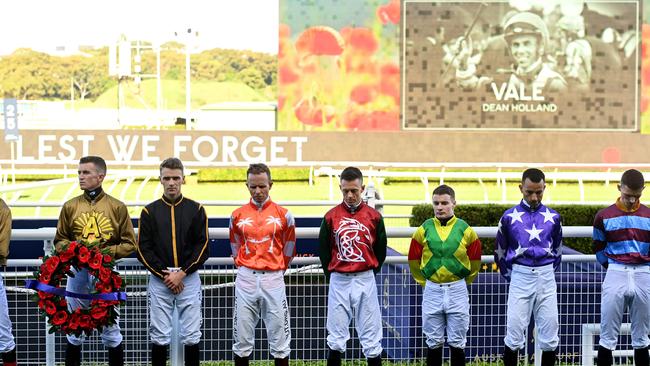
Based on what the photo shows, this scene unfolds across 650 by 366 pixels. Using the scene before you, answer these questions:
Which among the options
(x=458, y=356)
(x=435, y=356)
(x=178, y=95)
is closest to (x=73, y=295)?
(x=435, y=356)

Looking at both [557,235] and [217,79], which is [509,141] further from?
[557,235]

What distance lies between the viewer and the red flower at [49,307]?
4309 mm

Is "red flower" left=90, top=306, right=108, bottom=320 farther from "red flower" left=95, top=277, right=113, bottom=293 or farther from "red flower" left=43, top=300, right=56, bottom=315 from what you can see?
"red flower" left=43, top=300, right=56, bottom=315

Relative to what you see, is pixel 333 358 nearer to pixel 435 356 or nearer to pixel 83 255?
pixel 435 356

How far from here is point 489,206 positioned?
30.4ft

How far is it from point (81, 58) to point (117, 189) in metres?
9.74

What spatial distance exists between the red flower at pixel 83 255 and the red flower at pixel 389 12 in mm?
18925

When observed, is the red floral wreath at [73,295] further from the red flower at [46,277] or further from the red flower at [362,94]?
the red flower at [362,94]

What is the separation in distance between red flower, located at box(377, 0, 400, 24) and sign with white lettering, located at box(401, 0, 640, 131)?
61 centimetres

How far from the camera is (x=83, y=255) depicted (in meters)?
4.31

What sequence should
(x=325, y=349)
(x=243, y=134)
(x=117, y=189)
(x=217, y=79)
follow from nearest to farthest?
(x=325, y=349) → (x=117, y=189) → (x=243, y=134) → (x=217, y=79)

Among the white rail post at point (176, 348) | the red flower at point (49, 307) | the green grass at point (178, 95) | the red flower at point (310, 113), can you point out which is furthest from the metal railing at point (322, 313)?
the green grass at point (178, 95)

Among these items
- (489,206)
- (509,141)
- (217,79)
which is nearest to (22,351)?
(489,206)

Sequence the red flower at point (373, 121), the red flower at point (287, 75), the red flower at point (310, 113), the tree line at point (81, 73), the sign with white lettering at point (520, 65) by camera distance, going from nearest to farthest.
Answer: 1. the sign with white lettering at point (520, 65)
2. the red flower at point (373, 121)
3. the red flower at point (310, 113)
4. the red flower at point (287, 75)
5. the tree line at point (81, 73)
